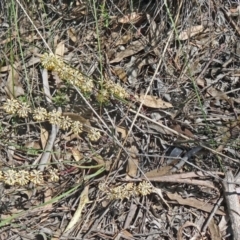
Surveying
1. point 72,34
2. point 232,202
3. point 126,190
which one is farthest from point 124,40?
point 232,202

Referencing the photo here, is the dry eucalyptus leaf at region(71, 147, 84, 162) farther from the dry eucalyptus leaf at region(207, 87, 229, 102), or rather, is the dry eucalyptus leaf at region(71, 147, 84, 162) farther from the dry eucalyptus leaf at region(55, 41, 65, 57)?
the dry eucalyptus leaf at region(207, 87, 229, 102)

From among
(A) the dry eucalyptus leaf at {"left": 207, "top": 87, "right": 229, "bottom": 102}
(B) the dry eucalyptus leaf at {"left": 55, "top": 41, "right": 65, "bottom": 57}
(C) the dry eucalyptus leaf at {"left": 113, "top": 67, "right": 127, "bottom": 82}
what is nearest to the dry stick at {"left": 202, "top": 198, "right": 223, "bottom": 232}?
(A) the dry eucalyptus leaf at {"left": 207, "top": 87, "right": 229, "bottom": 102}

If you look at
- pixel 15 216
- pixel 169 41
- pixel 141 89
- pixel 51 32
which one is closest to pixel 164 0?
pixel 169 41

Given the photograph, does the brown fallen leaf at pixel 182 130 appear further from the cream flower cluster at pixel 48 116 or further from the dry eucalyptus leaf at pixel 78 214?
the dry eucalyptus leaf at pixel 78 214

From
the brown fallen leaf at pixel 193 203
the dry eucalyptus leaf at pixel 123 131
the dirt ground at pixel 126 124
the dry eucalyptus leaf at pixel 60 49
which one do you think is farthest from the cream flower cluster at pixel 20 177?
the dry eucalyptus leaf at pixel 60 49

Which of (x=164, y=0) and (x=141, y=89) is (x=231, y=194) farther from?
(x=164, y=0)
